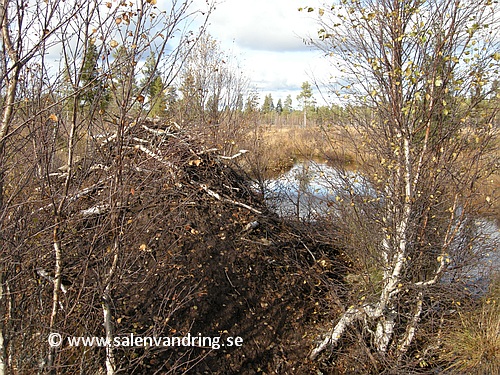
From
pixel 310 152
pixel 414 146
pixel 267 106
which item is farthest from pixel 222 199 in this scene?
pixel 267 106

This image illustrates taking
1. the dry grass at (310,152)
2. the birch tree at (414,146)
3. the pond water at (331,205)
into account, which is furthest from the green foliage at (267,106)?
the birch tree at (414,146)

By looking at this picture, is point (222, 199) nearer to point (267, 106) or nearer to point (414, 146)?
point (414, 146)

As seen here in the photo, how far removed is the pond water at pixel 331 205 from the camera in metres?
4.25

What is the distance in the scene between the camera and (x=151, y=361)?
354 cm

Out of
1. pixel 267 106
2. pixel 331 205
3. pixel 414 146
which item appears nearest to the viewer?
pixel 414 146

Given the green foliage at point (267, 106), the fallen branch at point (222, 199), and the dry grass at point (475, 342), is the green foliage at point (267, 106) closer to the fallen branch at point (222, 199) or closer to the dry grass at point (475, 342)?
the fallen branch at point (222, 199)

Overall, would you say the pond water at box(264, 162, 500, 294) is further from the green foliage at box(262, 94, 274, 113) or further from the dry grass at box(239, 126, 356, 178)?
the green foliage at box(262, 94, 274, 113)

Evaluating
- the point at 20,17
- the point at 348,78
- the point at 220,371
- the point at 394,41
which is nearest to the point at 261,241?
the point at 220,371

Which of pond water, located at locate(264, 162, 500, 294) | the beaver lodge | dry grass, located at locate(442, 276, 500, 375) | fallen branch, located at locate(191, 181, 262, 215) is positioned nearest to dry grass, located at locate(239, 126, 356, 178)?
pond water, located at locate(264, 162, 500, 294)

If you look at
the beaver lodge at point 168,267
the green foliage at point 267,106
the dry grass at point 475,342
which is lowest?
the dry grass at point 475,342

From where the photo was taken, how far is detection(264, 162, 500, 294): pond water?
4.25 meters

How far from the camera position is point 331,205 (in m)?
5.44

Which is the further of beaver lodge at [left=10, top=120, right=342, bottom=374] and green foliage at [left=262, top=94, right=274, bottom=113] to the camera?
green foliage at [left=262, top=94, right=274, bottom=113]

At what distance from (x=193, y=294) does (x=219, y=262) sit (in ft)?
2.80
